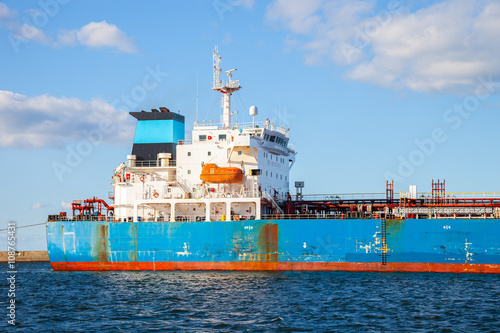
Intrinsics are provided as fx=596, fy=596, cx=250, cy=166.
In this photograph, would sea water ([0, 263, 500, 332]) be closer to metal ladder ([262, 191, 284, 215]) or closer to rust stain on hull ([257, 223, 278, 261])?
rust stain on hull ([257, 223, 278, 261])

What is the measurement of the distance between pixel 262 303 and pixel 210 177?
529 inches

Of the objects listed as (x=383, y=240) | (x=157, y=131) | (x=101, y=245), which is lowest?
(x=101, y=245)

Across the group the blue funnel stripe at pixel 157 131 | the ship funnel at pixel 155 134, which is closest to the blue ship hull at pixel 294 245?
the ship funnel at pixel 155 134

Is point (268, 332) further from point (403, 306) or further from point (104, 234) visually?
point (104, 234)

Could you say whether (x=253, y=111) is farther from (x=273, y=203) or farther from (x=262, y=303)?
(x=262, y=303)

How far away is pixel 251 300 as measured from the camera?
76.0ft

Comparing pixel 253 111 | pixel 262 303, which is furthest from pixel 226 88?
pixel 262 303

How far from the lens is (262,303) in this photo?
22.5 meters

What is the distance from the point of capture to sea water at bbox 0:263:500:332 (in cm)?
1895

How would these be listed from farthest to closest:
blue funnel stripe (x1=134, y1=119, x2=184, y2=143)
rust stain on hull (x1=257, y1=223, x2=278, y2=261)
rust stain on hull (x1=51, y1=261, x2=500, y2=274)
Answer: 1. blue funnel stripe (x1=134, y1=119, x2=184, y2=143)
2. rust stain on hull (x1=257, y1=223, x2=278, y2=261)
3. rust stain on hull (x1=51, y1=261, x2=500, y2=274)

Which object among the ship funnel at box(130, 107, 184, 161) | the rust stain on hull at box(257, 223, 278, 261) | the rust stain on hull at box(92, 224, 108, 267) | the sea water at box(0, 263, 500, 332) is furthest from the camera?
the ship funnel at box(130, 107, 184, 161)

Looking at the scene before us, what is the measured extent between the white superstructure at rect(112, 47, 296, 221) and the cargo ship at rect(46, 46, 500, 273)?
67mm

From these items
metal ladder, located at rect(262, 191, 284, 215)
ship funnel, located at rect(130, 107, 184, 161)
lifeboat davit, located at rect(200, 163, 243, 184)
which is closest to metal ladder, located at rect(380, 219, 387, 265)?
metal ladder, located at rect(262, 191, 284, 215)

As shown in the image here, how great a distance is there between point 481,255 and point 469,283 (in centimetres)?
406
